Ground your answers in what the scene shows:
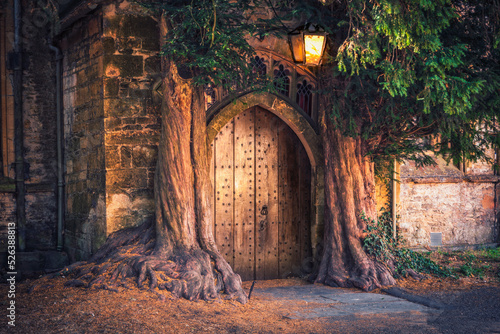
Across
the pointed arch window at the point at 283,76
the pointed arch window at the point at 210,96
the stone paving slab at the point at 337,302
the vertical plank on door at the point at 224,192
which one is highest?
the pointed arch window at the point at 283,76

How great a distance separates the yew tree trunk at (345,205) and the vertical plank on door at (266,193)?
77cm

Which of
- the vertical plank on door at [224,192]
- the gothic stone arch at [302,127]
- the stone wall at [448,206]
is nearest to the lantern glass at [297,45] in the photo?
the gothic stone arch at [302,127]

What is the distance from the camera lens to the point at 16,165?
7.75m

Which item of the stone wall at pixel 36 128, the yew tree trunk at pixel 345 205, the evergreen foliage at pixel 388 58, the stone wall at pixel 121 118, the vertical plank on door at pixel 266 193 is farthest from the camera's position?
the stone wall at pixel 36 128

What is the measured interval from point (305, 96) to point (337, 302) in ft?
10.3

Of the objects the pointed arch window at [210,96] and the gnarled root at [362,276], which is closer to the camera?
the gnarled root at [362,276]

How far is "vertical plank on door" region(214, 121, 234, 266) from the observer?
716 cm

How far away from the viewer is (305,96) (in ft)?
24.8

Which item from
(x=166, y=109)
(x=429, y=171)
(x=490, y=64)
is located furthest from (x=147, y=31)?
(x=429, y=171)

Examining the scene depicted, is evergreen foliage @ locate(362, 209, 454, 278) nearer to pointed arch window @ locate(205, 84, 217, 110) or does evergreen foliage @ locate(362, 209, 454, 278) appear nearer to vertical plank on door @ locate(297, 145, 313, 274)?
vertical plank on door @ locate(297, 145, 313, 274)

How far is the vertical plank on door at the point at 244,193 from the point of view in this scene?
729 cm

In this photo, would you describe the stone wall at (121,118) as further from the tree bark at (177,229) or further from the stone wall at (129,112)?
the tree bark at (177,229)

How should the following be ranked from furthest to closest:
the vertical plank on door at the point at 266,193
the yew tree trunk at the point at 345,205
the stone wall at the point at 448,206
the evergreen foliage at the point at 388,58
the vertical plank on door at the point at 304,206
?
the stone wall at the point at 448,206, the vertical plank on door at the point at 304,206, the vertical plank on door at the point at 266,193, the yew tree trunk at the point at 345,205, the evergreen foliage at the point at 388,58

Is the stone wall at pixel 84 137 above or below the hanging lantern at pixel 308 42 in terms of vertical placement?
below
